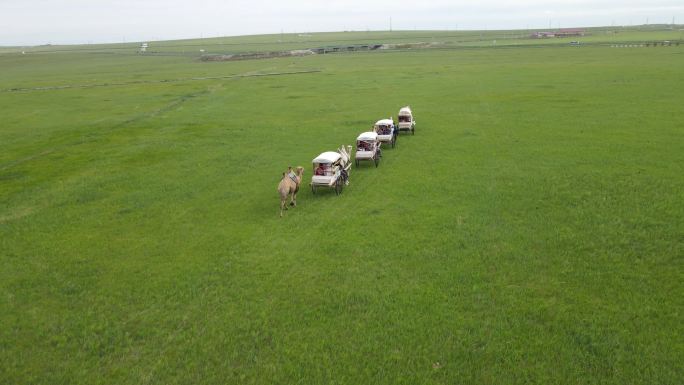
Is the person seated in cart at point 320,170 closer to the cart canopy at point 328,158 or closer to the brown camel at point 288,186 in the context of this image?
the cart canopy at point 328,158

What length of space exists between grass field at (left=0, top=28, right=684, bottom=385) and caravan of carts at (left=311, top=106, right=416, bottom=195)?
69 centimetres

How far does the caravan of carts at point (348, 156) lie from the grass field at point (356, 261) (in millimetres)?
691

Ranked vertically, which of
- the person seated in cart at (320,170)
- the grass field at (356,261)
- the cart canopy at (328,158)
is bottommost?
the grass field at (356,261)

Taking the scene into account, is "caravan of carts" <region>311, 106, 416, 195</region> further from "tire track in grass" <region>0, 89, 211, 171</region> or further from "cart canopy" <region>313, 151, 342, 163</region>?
"tire track in grass" <region>0, 89, 211, 171</region>

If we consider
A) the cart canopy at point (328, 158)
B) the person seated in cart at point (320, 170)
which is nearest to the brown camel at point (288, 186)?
the person seated in cart at point (320, 170)

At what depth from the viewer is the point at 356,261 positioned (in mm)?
13922

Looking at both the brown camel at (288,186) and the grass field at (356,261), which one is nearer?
the grass field at (356,261)

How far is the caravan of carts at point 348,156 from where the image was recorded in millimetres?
18984

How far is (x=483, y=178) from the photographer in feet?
67.2

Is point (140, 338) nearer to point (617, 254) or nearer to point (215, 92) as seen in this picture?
point (617, 254)

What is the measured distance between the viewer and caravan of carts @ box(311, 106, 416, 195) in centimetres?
1898

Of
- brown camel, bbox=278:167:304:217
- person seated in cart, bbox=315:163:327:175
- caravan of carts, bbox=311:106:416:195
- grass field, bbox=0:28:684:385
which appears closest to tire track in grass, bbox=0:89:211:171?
grass field, bbox=0:28:684:385

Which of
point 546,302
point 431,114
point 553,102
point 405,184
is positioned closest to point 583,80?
point 553,102

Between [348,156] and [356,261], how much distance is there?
8602mm
